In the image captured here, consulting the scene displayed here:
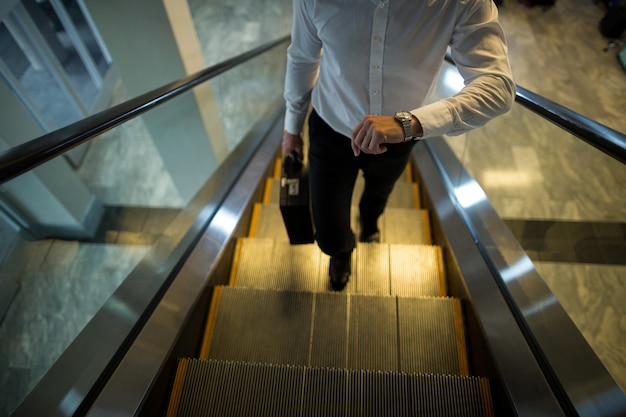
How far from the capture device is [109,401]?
1.32m

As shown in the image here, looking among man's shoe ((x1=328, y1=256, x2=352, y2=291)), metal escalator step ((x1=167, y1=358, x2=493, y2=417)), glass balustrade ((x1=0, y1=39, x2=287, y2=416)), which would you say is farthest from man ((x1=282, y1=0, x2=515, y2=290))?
glass balustrade ((x1=0, y1=39, x2=287, y2=416))

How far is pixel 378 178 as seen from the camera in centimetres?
189

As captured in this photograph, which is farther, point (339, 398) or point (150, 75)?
point (150, 75)

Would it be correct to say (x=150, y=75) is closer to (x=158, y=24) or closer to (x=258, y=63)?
(x=158, y=24)

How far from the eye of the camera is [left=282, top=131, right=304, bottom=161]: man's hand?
1869 millimetres

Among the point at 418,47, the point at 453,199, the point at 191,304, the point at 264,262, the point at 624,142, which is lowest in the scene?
the point at 264,262

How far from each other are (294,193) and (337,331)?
807 mm

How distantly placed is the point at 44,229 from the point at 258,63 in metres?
3.42

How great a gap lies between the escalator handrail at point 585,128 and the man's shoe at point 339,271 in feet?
4.06

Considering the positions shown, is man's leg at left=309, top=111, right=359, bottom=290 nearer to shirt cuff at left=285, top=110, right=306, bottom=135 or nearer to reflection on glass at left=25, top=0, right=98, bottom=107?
shirt cuff at left=285, top=110, right=306, bottom=135

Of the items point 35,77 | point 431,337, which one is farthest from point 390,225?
point 35,77

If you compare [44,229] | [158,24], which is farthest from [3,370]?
[158,24]

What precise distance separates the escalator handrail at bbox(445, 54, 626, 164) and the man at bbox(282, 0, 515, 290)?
0.29m

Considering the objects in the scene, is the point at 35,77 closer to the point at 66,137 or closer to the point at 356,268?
the point at 66,137
